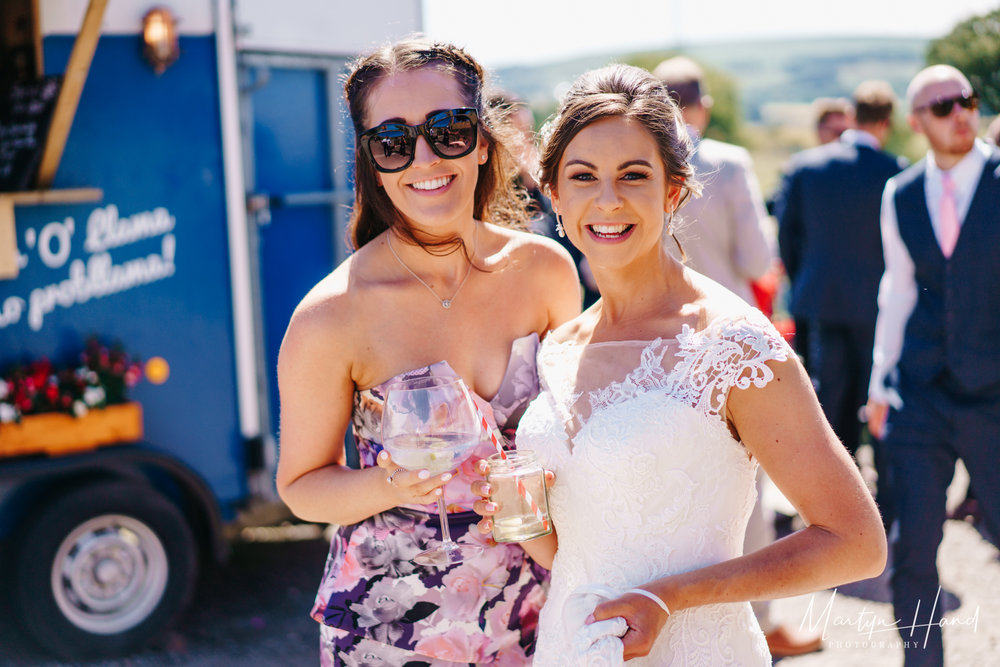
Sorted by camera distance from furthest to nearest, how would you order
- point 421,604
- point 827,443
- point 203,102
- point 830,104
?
point 830,104 < point 203,102 < point 421,604 < point 827,443

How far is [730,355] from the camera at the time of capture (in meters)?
1.74

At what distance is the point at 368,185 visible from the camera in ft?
7.81

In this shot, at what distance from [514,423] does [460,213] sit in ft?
1.74

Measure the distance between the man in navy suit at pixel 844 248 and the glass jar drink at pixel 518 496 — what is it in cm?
453

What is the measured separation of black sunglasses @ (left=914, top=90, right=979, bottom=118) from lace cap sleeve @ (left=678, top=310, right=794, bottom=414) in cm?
242

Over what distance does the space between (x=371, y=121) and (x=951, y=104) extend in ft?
8.44

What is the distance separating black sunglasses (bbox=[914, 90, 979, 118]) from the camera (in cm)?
369

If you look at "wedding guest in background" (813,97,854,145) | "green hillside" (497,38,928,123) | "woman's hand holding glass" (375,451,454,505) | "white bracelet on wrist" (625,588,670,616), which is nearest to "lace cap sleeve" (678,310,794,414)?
"white bracelet on wrist" (625,588,670,616)

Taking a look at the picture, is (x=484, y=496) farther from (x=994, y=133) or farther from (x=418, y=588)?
(x=994, y=133)

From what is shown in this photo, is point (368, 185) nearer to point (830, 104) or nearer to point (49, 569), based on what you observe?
point (49, 569)

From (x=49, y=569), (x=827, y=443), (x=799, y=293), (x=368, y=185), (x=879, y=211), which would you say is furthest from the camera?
(x=799, y=293)

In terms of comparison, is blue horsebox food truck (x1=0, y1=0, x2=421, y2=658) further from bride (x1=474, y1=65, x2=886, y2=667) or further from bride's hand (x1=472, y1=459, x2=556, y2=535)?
bride's hand (x1=472, y1=459, x2=556, y2=535)

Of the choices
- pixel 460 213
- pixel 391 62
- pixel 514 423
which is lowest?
pixel 514 423

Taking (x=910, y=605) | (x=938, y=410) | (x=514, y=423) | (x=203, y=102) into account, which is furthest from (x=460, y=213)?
(x=203, y=102)
